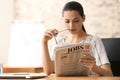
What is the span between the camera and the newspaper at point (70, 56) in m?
1.59

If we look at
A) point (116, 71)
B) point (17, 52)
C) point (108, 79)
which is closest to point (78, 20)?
point (116, 71)

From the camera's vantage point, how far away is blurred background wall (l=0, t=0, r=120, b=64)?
305 centimetres

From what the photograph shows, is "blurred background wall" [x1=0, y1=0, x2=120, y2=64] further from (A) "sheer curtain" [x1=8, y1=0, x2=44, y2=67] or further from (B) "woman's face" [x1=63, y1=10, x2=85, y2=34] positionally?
(B) "woman's face" [x1=63, y1=10, x2=85, y2=34]

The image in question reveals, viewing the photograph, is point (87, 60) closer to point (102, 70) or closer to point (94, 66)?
point (94, 66)

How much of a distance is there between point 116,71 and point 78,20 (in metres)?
0.48

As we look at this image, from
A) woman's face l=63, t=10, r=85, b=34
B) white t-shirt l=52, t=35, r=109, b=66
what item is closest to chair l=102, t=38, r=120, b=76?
white t-shirt l=52, t=35, r=109, b=66

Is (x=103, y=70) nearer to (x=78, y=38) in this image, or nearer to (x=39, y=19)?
(x=78, y=38)

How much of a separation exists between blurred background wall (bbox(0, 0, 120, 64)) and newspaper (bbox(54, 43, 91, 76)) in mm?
1485

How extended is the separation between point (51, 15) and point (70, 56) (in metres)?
1.75

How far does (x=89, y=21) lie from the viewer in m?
3.14

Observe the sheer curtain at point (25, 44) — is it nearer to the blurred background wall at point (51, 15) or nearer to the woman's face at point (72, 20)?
the blurred background wall at point (51, 15)

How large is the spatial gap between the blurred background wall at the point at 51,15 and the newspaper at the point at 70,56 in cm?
149

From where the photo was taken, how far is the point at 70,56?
161 cm

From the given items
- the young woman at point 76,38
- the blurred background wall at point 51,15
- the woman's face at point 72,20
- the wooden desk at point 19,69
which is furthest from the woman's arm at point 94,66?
the blurred background wall at point 51,15
